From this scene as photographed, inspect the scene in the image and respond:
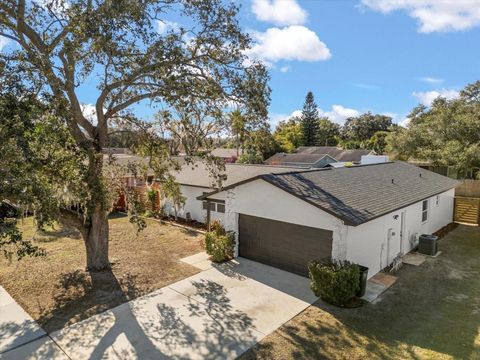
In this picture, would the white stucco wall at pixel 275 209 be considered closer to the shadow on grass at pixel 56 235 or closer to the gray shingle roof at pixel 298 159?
the shadow on grass at pixel 56 235

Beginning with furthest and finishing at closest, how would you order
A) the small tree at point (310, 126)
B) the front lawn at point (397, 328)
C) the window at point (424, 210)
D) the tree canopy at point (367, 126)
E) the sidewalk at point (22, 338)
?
1. the tree canopy at point (367, 126)
2. the small tree at point (310, 126)
3. the window at point (424, 210)
4. the front lawn at point (397, 328)
5. the sidewalk at point (22, 338)

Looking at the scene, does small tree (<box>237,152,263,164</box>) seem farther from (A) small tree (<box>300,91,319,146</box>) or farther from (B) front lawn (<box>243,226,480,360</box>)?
(A) small tree (<box>300,91,319,146</box>)

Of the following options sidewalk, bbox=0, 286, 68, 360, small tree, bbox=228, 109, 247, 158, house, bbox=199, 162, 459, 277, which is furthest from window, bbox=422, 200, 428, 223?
sidewalk, bbox=0, 286, 68, 360

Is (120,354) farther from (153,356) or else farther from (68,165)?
(68,165)

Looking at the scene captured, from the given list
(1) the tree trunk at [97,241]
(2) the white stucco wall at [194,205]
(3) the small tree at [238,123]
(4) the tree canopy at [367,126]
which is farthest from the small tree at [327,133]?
(1) the tree trunk at [97,241]

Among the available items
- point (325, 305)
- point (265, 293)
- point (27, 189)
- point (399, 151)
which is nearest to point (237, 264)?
point (265, 293)

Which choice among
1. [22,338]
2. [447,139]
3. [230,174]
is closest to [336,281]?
[22,338]

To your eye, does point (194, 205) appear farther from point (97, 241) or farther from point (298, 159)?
point (298, 159)
